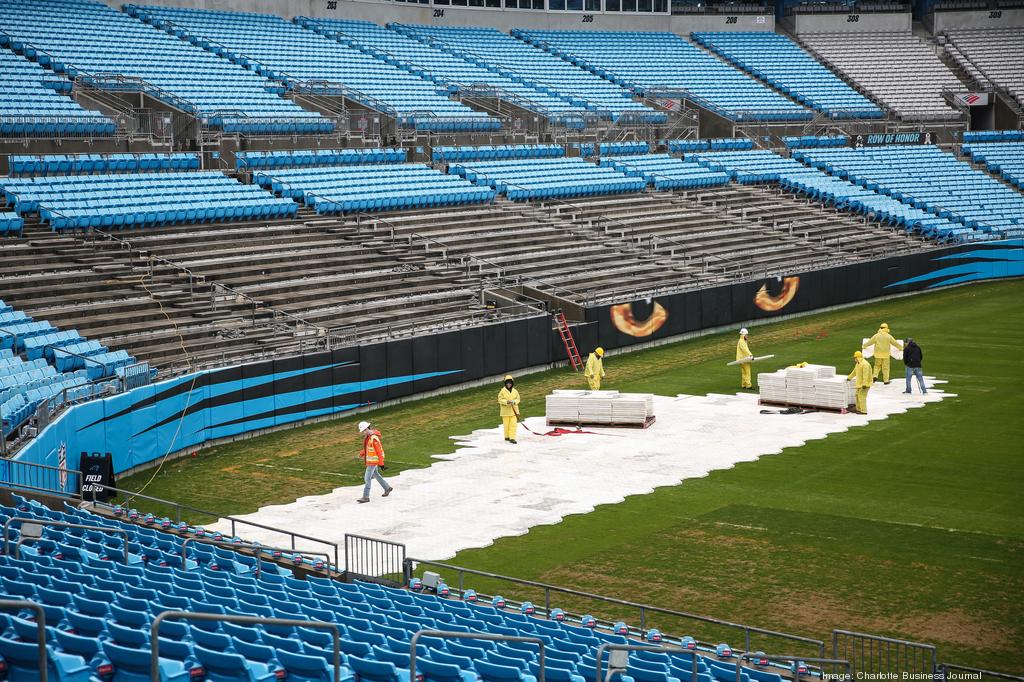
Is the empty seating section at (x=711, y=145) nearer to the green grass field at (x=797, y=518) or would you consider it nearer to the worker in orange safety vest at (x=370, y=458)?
the green grass field at (x=797, y=518)

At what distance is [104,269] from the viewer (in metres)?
29.7

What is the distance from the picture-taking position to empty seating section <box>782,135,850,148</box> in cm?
5728

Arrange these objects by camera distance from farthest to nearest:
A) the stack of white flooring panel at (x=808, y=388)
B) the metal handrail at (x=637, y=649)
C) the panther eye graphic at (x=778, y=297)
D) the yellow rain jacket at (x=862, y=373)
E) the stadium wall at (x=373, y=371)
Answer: the panther eye graphic at (x=778, y=297) < the stack of white flooring panel at (x=808, y=388) < the yellow rain jacket at (x=862, y=373) < the stadium wall at (x=373, y=371) < the metal handrail at (x=637, y=649)

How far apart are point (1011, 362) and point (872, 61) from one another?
37721 mm

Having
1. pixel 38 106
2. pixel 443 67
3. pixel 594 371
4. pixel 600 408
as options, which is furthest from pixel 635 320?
pixel 443 67

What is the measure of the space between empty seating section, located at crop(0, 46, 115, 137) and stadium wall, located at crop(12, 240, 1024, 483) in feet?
43.5

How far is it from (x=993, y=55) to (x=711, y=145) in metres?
20.1

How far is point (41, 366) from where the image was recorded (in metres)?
23.0

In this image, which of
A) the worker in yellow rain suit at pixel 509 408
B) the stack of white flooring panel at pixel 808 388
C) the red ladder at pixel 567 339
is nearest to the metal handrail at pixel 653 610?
the worker in yellow rain suit at pixel 509 408

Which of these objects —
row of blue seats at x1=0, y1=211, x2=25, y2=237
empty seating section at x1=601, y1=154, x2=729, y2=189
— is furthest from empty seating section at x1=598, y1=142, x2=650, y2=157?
row of blue seats at x1=0, y1=211, x2=25, y2=237

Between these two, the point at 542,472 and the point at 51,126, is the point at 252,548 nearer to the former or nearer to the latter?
the point at 542,472

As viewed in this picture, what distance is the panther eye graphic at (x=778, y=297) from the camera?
39.1 metres

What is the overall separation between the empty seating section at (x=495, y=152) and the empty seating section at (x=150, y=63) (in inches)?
180

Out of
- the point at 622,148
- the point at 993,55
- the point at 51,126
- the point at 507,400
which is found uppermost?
the point at 993,55
